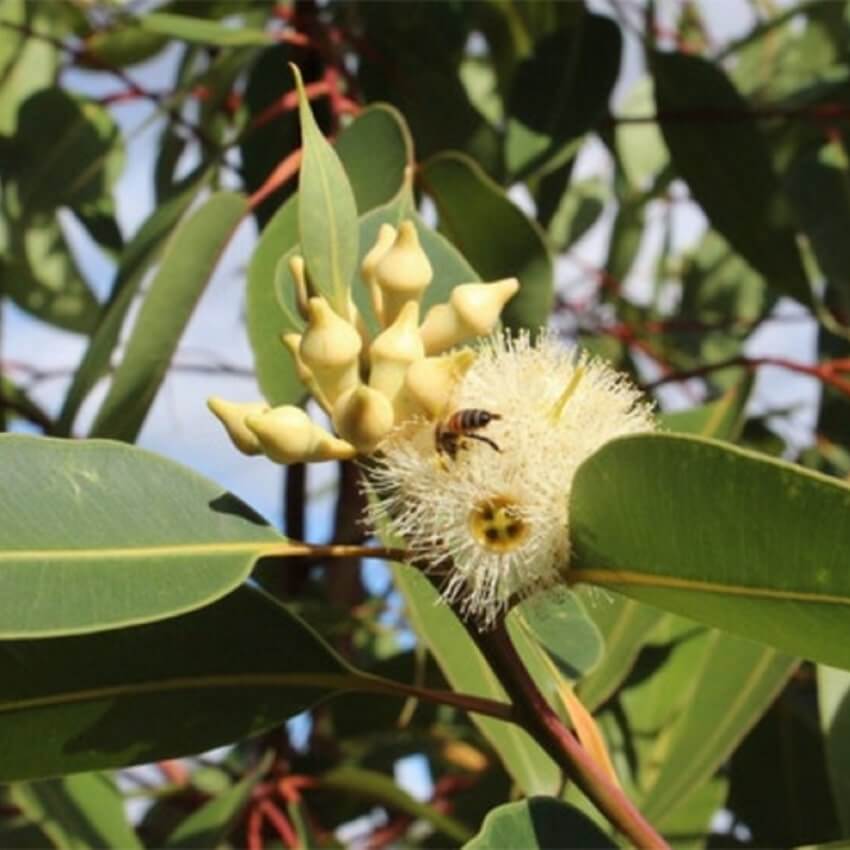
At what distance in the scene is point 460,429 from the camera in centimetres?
80

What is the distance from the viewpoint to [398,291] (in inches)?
33.2

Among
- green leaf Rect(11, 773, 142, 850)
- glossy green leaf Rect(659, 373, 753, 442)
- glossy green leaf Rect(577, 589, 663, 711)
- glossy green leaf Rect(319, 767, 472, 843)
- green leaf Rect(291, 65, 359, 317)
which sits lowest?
glossy green leaf Rect(319, 767, 472, 843)

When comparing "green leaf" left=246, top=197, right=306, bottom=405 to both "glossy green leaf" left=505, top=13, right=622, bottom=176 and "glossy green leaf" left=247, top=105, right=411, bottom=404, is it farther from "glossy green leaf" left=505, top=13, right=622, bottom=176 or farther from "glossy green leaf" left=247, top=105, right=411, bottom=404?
"glossy green leaf" left=505, top=13, right=622, bottom=176

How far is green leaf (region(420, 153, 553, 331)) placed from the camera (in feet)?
4.61

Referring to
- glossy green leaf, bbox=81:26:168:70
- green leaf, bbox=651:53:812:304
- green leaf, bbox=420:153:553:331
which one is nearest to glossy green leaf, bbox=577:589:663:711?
green leaf, bbox=420:153:553:331

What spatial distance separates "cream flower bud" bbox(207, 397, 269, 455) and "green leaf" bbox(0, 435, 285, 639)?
0.17ft

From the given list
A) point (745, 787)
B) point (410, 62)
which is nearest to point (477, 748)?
point (745, 787)

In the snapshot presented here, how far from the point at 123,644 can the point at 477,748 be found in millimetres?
964

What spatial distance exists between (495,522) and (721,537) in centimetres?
10

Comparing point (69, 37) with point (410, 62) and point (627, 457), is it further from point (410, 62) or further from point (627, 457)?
point (627, 457)

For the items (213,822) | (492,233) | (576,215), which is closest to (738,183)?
(492,233)

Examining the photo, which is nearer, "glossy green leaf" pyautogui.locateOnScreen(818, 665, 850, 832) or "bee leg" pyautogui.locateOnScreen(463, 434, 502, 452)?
"bee leg" pyautogui.locateOnScreen(463, 434, 502, 452)

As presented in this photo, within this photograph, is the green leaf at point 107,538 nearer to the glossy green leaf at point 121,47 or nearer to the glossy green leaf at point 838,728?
the glossy green leaf at point 838,728

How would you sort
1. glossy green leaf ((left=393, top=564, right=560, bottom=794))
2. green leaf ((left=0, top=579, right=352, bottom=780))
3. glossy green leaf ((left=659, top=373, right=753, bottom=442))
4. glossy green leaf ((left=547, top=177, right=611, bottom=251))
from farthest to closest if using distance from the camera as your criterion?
glossy green leaf ((left=547, top=177, right=611, bottom=251)) < glossy green leaf ((left=659, top=373, right=753, bottom=442)) < glossy green leaf ((left=393, top=564, right=560, bottom=794)) < green leaf ((left=0, top=579, right=352, bottom=780))
